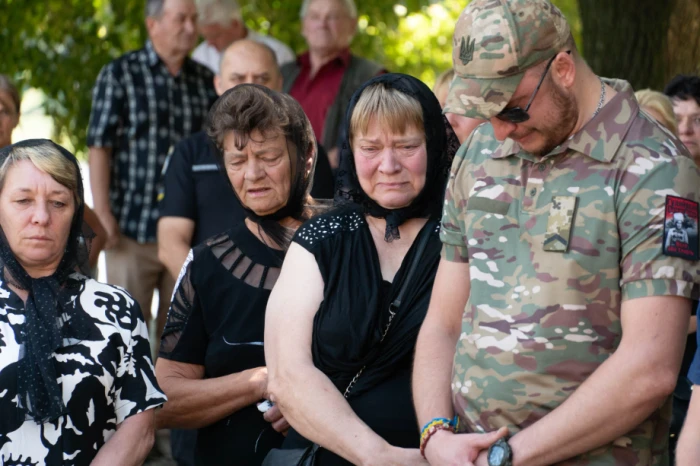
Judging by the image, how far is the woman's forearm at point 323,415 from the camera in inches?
119

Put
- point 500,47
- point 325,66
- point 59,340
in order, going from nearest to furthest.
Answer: point 500,47
point 59,340
point 325,66

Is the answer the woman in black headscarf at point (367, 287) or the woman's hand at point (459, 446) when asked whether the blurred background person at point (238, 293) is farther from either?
the woman's hand at point (459, 446)

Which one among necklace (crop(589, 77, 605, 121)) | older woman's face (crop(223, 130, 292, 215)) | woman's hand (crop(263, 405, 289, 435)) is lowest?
woman's hand (crop(263, 405, 289, 435))

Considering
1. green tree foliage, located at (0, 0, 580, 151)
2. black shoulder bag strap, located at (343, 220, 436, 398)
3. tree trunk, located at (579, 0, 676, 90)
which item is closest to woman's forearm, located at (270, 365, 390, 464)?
black shoulder bag strap, located at (343, 220, 436, 398)

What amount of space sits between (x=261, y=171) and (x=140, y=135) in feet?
8.76

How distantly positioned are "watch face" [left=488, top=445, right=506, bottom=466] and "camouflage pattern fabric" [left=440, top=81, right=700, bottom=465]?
0.24 ft

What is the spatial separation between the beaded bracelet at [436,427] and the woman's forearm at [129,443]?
102cm

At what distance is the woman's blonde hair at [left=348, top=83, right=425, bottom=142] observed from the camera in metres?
3.30

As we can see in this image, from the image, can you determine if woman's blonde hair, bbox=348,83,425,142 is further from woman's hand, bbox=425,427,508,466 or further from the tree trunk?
the tree trunk

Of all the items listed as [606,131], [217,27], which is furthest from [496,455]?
[217,27]

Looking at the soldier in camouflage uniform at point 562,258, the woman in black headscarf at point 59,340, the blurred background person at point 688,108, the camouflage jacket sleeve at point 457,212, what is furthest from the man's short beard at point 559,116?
the blurred background person at point 688,108

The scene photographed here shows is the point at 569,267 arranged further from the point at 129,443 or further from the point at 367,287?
the point at 129,443

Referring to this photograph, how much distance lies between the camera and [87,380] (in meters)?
3.30

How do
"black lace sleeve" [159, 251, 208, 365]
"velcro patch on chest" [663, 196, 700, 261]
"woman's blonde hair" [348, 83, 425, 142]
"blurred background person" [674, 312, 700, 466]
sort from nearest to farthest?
"blurred background person" [674, 312, 700, 466], "velcro patch on chest" [663, 196, 700, 261], "woman's blonde hair" [348, 83, 425, 142], "black lace sleeve" [159, 251, 208, 365]
